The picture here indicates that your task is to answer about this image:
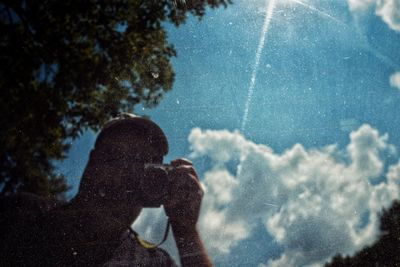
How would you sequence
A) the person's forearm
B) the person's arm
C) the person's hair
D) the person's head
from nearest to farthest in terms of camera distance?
the person's forearm < the person's arm < the person's head < the person's hair

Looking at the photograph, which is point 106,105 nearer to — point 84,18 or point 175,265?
point 84,18

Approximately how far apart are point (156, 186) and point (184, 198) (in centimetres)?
28

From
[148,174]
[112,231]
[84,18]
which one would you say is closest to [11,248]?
[112,231]

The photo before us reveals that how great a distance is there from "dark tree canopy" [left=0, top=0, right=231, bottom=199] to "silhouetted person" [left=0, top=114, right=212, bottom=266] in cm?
103

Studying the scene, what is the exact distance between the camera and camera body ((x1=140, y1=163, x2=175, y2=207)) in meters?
2.38

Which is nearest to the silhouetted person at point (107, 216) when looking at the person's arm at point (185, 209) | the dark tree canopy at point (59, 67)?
the person's arm at point (185, 209)

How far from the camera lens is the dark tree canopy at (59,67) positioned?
11.0 ft

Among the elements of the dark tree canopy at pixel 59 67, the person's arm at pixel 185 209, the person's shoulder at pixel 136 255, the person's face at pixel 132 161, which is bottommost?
the person's shoulder at pixel 136 255

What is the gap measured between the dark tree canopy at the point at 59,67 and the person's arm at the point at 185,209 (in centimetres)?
191

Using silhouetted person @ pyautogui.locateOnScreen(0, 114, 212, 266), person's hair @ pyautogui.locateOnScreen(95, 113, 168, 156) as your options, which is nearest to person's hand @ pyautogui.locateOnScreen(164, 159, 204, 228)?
silhouetted person @ pyautogui.locateOnScreen(0, 114, 212, 266)

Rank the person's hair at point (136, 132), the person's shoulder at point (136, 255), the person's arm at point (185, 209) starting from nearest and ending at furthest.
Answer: the person's arm at point (185, 209)
the person's shoulder at point (136, 255)
the person's hair at point (136, 132)

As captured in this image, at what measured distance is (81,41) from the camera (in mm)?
3885

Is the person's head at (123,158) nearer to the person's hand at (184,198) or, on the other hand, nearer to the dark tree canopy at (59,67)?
the person's hand at (184,198)

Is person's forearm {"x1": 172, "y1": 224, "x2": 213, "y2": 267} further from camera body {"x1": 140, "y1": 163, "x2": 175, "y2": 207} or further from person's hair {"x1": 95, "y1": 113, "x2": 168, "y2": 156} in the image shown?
person's hair {"x1": 95, "y1": 113, "x2": 168, "y2": 156}
